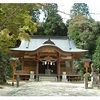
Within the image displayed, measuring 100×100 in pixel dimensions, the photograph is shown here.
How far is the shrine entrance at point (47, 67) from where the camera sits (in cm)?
→ 816

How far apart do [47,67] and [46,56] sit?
42cm

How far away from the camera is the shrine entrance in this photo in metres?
8.16

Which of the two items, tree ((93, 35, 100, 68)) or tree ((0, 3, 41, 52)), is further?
tree ((93, 35, 100, 68))

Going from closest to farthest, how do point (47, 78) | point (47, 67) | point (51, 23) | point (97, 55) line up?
1. point (51, 23)
2. point (97, 55)
3. point (47, 78)
4. point (47, 67)

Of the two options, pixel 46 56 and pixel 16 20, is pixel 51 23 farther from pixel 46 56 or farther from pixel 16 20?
pixel 46 56

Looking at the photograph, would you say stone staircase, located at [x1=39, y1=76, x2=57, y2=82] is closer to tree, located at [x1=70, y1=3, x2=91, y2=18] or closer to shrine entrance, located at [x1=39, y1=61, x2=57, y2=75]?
shrine entrance, located at [x1=39, y1=61, x2=57, y2=75]

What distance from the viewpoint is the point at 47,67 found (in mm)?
8305

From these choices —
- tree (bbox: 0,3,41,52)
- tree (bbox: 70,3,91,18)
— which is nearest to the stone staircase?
tree (bbox: 70,3,91,18)

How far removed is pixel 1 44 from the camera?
5566mm

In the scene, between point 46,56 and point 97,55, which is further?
point 46,56

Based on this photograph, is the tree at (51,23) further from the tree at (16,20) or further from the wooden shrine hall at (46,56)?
the wooden shrine hall at (46,56)

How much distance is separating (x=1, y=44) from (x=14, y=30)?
0.57 metres

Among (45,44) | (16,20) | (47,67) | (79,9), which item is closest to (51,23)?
(79,9)

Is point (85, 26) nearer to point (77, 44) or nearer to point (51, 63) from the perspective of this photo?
point (77, 44)
